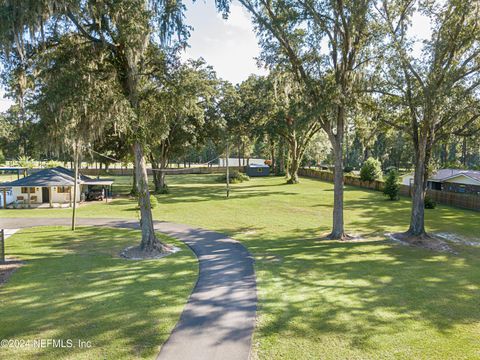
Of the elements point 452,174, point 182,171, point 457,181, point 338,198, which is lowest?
point 338,198

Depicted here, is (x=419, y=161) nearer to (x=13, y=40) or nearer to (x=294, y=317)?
(x=294, y=317)

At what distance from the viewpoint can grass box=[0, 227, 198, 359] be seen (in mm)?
6441

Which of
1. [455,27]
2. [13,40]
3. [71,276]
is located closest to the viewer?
[13,40]

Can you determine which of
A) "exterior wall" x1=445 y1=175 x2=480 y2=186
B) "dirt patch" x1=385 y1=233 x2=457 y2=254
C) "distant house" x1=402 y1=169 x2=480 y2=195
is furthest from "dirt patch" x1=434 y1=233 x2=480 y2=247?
"exterior wall" x1=445 y1=175 x2=480 y2=186

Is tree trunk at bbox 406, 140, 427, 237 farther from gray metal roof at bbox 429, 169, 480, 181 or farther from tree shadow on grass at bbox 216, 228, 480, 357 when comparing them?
gray metal roof at bbox 429, 169, 480, 181

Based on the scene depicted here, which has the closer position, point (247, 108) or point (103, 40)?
point (103, 40)

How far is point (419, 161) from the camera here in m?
15.6

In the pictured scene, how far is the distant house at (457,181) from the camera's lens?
1117 inches

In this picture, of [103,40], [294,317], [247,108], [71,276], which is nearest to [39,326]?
[71,276]

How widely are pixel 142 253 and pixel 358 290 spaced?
27.4 feet

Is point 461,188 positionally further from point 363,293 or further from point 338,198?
point 363,293

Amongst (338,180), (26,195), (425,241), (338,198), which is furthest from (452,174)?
(26,195)

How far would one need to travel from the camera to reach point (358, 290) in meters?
9.30

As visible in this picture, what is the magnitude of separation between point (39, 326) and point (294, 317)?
5.80 meters
